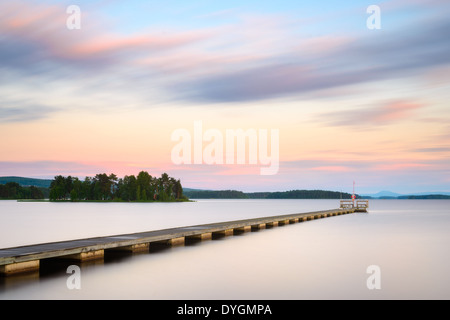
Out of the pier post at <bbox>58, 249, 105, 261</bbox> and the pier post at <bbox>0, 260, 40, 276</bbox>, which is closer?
the pier post at <bbox>0, 260, 40, 276</bbox>

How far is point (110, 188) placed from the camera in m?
173

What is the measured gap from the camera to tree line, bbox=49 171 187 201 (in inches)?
6590

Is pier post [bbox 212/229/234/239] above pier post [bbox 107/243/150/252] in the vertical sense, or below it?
below

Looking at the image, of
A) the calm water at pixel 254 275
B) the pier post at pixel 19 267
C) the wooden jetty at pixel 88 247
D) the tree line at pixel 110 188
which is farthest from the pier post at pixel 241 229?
the tree line at pixel 110 188

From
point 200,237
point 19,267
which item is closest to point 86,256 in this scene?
point 19,267

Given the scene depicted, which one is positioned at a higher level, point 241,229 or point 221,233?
point 221,233

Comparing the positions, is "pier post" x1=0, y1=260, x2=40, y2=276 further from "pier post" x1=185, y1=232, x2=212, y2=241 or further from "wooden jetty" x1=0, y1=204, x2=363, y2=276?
"pier post" x1=185, y1=232, x2=212, y2=241

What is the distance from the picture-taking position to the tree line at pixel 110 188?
167375 mm

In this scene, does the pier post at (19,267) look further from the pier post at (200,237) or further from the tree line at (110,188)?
the tree line at (110,188)

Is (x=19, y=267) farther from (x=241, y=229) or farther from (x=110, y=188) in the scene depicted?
(x=110, y=188)

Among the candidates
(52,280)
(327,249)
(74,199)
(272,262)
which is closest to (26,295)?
(52,280)

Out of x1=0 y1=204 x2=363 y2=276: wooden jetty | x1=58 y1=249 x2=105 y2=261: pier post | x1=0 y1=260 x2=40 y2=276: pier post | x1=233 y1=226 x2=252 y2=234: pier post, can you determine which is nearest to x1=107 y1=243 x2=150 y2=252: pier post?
x1=0 y1=204 x2=363 y2=276: wooden jetty

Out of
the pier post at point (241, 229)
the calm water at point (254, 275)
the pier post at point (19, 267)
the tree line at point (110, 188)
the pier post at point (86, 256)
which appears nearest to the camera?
the calm water at point (254, 275)
